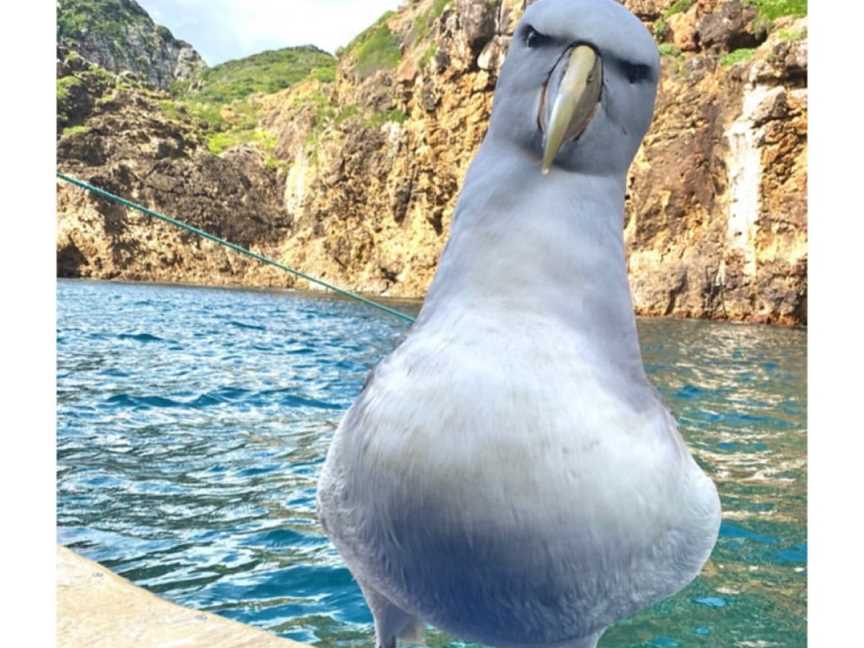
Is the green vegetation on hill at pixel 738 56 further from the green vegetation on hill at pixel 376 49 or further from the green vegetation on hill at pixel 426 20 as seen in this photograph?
the green vegetation on hill at pixel 376 49

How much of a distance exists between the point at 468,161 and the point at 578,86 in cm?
2441

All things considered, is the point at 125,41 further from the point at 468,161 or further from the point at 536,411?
the point at 536,411

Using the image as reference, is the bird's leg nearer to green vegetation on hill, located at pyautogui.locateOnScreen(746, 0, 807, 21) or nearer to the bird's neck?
the bird's neck

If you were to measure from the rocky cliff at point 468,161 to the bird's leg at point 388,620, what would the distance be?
17054 millimetres

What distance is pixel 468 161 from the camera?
2500cm

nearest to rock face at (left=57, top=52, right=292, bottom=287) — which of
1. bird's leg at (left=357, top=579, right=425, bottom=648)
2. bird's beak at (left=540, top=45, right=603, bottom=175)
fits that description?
bird's leg at (left=357, top=579, right=425, bottom=648)

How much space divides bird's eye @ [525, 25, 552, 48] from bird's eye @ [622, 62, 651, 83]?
0.11 meters

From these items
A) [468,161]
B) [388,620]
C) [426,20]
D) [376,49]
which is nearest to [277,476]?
[388,620]

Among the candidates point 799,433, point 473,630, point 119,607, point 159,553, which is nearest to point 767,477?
point 799,433

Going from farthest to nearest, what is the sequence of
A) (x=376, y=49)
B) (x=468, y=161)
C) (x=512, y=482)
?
(x=376, y=49) < (x=468, y=161) < (x=512, y=482)

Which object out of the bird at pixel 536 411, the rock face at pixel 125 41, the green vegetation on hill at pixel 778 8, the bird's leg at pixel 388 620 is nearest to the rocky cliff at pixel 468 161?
the green vegetation on hill at pixel 778 8

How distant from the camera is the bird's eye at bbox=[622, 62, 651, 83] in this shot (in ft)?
3.65

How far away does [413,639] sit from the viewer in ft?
4.93
